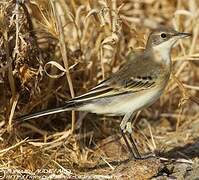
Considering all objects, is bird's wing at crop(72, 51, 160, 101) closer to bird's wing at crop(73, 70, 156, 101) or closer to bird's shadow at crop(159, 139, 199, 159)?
bird's wing at crop(73, 70, 156, 101)

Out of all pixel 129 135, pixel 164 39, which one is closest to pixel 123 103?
pixel 129 135

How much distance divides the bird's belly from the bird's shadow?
32.6 inches

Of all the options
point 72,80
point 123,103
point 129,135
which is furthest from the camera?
point 72,80

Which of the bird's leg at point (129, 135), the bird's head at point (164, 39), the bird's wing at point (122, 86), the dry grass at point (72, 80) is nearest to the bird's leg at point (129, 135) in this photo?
the bird's leg at point (129, 135)

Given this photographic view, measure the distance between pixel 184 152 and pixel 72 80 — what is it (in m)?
1.32

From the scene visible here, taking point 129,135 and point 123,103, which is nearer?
point 123,103

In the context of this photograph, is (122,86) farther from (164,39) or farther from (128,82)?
(164,39)

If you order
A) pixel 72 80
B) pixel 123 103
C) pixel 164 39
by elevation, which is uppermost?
pixel 164 39

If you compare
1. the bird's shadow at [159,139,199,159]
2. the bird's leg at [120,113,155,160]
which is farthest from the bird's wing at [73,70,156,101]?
the bird's shadow at [159,139,199,159]

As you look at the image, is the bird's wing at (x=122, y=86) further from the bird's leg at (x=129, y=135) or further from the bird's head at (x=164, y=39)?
the bird's head at (x=164, y=39)

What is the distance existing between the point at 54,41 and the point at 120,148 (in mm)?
1255

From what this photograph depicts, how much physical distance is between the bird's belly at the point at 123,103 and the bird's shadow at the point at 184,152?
2.71 ft

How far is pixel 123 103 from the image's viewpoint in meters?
5.11

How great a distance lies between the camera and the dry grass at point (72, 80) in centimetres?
522
